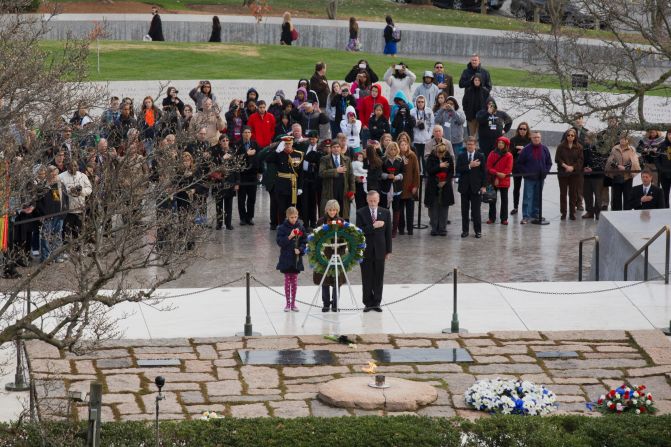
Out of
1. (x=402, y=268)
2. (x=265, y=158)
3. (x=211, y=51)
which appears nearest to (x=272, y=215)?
(x=265, y=158)

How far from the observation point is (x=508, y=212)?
2856cm

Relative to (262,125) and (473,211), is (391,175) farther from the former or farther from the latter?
(262,125)

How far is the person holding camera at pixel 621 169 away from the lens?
1083 inches

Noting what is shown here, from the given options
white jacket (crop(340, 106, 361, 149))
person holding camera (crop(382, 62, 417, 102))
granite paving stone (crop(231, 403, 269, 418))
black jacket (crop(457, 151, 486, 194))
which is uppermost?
person holding camera (crop(382, 62, 417, 102))

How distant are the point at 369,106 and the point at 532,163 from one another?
15.0 ft

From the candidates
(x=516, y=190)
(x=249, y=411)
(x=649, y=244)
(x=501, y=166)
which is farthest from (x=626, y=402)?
(x=516, y=190)

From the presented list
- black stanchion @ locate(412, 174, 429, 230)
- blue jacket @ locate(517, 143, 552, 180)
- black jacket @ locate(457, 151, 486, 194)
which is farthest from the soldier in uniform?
blue jacket @ locate(517, 143, 552, 180)

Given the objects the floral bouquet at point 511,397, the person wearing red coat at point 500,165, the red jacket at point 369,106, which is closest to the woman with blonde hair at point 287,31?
the red jacket at point 369,106

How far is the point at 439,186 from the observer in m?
26.3

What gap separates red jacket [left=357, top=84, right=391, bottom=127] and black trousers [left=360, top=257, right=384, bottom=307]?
9.86 metres

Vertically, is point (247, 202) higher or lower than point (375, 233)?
lower

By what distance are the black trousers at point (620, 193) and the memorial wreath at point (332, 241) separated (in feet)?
28.9

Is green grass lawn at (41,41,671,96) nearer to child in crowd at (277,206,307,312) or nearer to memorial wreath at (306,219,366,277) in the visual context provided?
child in crowd at (277,206,307,312)

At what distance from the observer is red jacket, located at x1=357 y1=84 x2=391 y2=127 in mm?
30500
